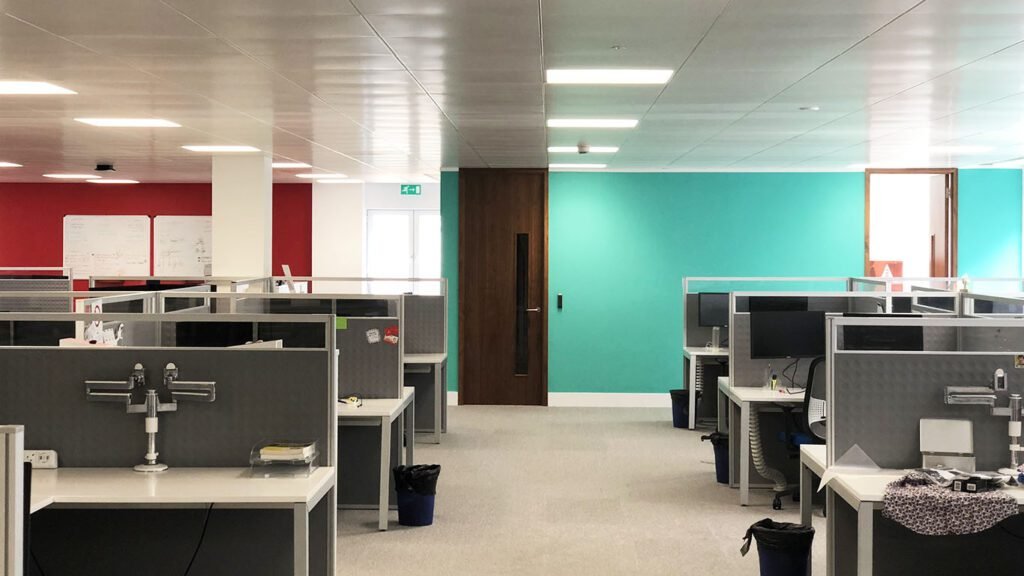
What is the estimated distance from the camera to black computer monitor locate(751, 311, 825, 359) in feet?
20.6

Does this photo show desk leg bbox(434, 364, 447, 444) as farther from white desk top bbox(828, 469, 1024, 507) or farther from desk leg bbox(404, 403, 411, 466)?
white desk top bbox(828, 469, 1024, 507)

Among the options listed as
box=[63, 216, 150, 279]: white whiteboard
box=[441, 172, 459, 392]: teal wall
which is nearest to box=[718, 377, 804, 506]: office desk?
box=[441, 172, 459, 392]: teal wall

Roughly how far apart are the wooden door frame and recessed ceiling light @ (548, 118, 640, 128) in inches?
178

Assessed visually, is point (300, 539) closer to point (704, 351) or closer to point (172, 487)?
point (172, 487)

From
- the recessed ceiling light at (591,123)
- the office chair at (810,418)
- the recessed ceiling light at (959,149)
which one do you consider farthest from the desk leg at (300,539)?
Result: the recessed ceiling light at (959,149)

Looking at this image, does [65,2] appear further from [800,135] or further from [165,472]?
[800,135]

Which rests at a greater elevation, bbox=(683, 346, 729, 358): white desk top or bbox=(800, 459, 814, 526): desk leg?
bbox=(683, 346, 729, 358): white desk top

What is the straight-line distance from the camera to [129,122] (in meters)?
6.67

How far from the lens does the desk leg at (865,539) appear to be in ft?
10.8

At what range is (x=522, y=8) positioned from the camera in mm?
3383

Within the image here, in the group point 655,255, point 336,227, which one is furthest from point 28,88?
point 336,227

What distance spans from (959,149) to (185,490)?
23.7 feet

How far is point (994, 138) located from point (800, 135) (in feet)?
5.04

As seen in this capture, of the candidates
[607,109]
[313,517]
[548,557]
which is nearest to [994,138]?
[607,109]
